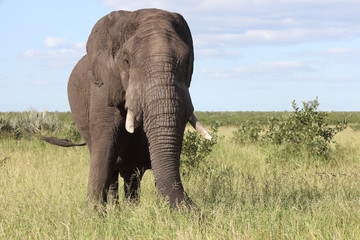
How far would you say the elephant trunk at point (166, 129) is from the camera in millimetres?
4031

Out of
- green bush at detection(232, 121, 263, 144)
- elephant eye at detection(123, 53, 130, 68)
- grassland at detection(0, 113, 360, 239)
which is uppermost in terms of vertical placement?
elephant eye at detection(123, 53, 130, 68)

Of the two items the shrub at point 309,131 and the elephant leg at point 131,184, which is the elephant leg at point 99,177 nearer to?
the elephant leg at point 131,184

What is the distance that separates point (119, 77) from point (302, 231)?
2.32 m

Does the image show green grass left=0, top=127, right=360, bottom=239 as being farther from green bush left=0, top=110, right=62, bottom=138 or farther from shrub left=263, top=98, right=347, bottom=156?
green bush left=0, top=110, right=62, bottom=138

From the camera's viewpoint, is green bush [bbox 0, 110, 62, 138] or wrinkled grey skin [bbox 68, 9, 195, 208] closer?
wrinkled grey skin [bbox 68, 9, 195, 208]

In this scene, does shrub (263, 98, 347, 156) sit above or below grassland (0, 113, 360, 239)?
above

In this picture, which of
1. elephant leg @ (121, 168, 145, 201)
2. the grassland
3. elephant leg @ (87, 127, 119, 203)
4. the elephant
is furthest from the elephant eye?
elephant leg @ (121, 168, 145, 201)

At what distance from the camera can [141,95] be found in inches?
163

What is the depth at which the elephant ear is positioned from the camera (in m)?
4.55

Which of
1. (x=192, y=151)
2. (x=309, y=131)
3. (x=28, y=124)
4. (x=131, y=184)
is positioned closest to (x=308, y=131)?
(x=309, y=131)

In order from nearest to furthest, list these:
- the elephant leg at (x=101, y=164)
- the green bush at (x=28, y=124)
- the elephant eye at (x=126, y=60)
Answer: the elephant eye at (x=126, y=60)
the elephant leg at (x=101, y=164)
the green bush at (x=28, y=124)

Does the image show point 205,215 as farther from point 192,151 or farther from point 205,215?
point 192,151

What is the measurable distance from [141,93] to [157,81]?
199 millimetres

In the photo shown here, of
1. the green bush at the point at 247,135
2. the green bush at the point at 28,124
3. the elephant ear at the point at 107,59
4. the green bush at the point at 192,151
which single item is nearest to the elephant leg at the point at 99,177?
the elephant ear at the point at 107,59
